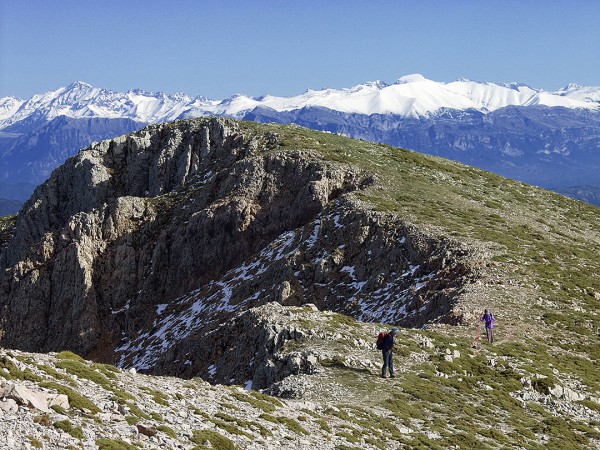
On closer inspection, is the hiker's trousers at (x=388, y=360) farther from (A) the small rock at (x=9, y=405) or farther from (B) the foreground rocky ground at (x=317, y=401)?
(A) the small rock at (x=9, y=405)

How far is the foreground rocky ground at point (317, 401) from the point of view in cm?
2161

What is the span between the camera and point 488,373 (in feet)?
132

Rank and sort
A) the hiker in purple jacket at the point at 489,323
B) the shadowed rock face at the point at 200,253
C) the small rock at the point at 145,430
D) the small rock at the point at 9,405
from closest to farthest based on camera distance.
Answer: the small rock at the point at 9,405 < the small rock at the point at 145,430 < the hiker in purple jacket at the point at 489,323 < the shadowed rock face at the point at 200,253

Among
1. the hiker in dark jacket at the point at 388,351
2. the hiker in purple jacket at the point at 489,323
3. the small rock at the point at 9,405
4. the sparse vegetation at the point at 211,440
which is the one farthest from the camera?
the hiker in purple jacket at the point at 489,323

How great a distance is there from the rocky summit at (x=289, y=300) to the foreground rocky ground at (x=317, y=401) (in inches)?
5.3

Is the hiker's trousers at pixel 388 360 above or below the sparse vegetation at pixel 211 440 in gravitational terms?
below

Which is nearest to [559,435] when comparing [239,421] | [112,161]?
[239,421]

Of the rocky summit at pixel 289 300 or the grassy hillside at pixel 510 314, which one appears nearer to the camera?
the rocky summit at pixel 289 300

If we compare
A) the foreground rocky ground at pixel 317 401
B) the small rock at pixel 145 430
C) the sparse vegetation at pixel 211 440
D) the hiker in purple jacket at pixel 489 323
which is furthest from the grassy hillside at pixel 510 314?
the small rock at pixel 145 430

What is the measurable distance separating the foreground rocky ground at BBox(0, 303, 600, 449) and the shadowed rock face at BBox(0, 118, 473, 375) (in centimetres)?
1503

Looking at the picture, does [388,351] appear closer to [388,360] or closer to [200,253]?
[388,360]

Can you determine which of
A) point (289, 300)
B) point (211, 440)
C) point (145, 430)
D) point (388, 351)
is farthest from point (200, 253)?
point (145, 430)

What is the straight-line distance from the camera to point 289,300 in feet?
224

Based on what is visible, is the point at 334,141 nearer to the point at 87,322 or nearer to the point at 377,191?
the point at 377,191
